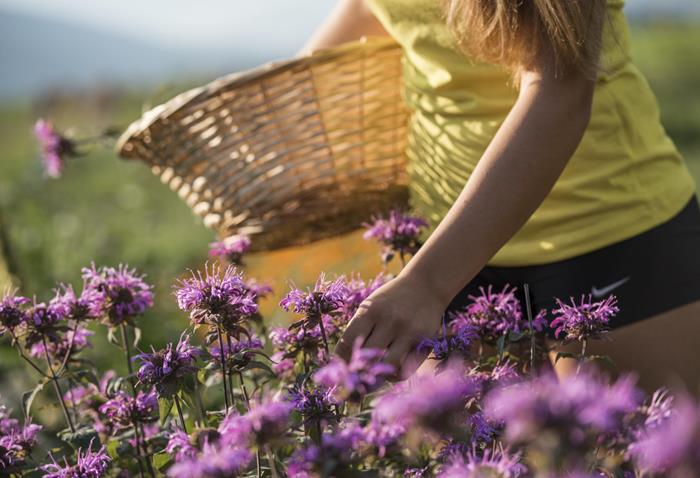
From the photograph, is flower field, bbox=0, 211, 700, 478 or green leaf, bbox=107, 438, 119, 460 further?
green leaf, bbox=107, 438, 119, 460

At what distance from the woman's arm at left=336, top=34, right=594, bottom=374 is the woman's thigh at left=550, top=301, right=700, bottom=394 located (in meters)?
0.49

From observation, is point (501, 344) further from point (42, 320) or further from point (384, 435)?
point (42, 320)

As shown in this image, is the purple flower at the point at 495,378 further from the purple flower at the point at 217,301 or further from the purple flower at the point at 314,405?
the purple flower at the point at 217,301

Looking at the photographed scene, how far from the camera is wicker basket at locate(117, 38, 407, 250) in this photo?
2088mm

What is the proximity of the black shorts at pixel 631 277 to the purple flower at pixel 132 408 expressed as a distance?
0.82m

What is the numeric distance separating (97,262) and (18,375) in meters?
1.23

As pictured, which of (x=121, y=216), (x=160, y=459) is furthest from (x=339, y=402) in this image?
(x=121, y=216)

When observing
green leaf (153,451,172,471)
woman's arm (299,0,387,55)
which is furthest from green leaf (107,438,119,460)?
woman's arm (299,0,387,55)

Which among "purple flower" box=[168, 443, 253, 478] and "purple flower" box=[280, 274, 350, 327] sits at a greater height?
"purple flower" box=[280, 274, 350, 327]

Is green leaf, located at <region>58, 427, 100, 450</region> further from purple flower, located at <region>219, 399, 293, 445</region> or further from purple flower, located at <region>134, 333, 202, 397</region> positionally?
purple flower, located at <region>219, 399, 293, 445</region>

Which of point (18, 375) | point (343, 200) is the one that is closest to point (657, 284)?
point (343, 200)

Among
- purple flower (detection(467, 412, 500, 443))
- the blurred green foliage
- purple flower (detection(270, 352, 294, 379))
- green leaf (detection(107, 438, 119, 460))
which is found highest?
purple flower (detection(467, 412, 500, 443))

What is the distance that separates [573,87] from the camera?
60.6 inches

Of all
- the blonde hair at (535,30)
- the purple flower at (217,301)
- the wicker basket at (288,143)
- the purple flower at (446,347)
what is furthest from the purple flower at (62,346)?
the blonde hair at (535,30)
